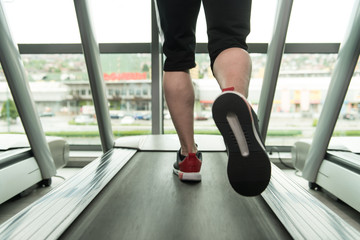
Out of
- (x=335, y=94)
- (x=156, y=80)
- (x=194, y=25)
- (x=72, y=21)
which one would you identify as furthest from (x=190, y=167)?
(x=72, y=21)

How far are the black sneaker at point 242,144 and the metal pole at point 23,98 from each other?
4.79ft

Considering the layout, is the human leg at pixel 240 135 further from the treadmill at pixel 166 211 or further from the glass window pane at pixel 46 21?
the glass window pane at pixel 46 21

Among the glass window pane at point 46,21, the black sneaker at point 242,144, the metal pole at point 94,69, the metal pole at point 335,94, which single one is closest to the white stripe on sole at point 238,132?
the black sneaker at point 242,144

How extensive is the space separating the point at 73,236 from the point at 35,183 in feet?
4.03

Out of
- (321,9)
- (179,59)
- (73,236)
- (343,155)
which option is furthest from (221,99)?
(321,9)

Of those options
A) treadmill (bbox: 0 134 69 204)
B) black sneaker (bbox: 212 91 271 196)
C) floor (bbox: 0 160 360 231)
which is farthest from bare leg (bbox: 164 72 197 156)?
treadmill (bbox: 0 134 69 204)

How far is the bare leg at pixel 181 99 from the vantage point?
93 centimetres

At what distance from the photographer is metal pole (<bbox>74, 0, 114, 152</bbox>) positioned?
6.09 ft

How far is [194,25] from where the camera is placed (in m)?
0.91

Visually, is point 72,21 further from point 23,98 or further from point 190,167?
point 190,167

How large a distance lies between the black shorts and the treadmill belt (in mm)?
458

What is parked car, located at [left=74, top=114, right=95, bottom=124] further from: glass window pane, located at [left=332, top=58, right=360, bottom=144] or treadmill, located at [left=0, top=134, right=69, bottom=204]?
glass window pane, located at [left=332, top=58, right=360, bottom=144]

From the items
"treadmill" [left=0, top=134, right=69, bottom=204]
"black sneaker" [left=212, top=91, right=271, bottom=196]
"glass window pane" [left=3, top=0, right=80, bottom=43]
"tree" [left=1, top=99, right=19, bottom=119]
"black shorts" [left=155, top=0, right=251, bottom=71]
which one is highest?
"glass window pane" [left=3, top=0, right=80, bottom=43]

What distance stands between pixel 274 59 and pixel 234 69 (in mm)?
1427
